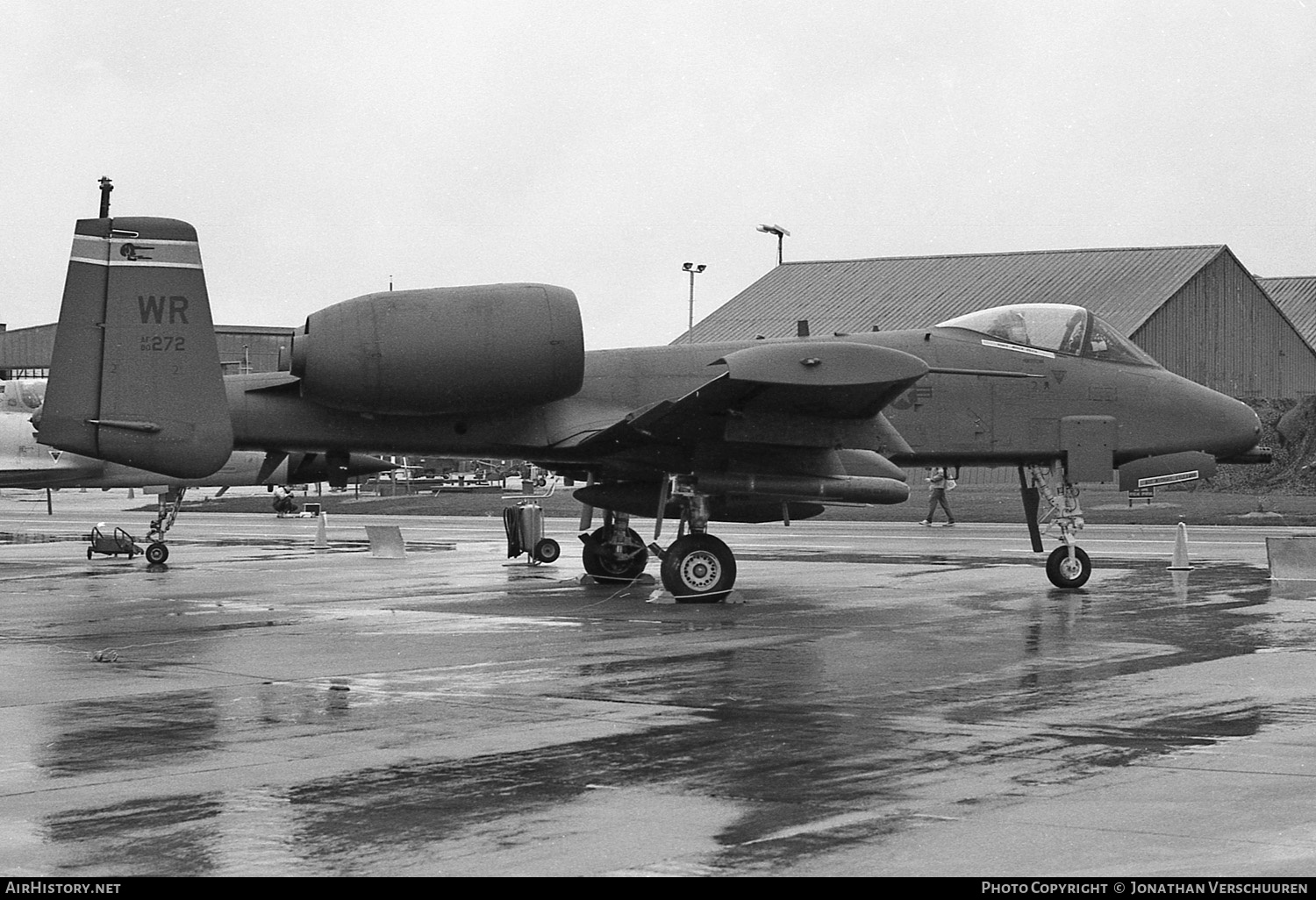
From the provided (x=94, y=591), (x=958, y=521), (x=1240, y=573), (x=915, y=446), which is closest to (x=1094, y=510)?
(x=958, y=521)

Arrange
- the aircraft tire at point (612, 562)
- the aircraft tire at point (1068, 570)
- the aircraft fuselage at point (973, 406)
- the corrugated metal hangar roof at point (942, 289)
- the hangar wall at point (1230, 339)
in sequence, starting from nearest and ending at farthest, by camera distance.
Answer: the aircraft fuselage at point (973, 406) < the aircraft tire at point (1068, 570) < the aircraft tire at point (612, 562) < the hangar wall at point (1230, 339) < the corrugated metal hangar roof at point (942, 289)

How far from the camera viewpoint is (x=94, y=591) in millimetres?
19109

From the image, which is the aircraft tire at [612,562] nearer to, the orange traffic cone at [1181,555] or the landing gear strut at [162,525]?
the orange traffic cone at [1181,555]

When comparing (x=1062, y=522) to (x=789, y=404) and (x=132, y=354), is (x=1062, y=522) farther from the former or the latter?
(x=132, y=354)

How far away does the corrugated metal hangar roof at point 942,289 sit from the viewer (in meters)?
59.9

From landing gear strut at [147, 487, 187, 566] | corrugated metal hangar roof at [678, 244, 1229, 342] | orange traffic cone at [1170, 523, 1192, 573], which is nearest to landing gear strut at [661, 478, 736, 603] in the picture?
orange traffic cone at [1170, 523, 1192, 573]

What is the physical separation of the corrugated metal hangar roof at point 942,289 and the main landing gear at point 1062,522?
37818 millimetres

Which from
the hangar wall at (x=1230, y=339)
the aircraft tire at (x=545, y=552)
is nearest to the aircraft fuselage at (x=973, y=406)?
the aircraft tire at (x=545, y=552)

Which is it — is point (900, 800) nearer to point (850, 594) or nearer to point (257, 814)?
point (257, 814)

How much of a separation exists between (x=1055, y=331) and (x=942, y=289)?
4727 centimetres

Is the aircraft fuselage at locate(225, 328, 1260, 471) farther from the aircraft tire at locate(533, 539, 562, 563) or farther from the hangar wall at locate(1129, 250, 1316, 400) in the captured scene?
the hangar wall at locate(1129, 250, 1316, 400)

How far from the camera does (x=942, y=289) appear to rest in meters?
65.2

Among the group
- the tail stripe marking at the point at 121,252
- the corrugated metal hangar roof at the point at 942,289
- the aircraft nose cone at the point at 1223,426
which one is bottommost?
the aircraft nose cone at the point at 1223,426

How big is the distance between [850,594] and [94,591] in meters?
9.30
